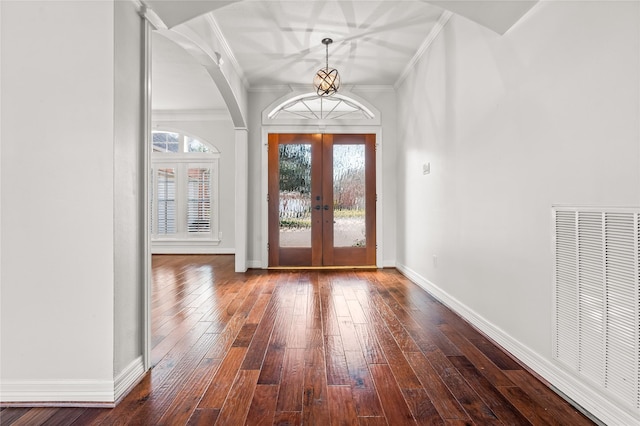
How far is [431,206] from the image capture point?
12.5 feet

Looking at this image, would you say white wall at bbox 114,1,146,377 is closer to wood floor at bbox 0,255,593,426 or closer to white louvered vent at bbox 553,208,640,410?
wood floor at bbox 0,255,593,426

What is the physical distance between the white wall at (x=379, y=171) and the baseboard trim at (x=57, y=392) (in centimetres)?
368

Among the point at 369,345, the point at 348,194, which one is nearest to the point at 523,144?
the point at 369,345

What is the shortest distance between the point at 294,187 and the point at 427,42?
269cm

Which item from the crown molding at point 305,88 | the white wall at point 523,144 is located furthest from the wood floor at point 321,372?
the crown molding at point 305,88

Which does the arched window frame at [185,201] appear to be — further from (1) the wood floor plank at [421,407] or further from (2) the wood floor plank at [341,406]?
(1) the wood floor plank at [421,407]

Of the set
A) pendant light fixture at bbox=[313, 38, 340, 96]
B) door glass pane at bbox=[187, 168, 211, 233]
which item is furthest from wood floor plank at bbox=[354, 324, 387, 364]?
door glass pane at bbox=[187, 168, 211, 233]

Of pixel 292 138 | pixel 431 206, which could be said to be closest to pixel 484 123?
pixel 431 206

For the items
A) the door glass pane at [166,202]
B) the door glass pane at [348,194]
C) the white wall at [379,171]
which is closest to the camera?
the white wall at [379,171]

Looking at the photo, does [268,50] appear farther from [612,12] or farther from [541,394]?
[541,394]

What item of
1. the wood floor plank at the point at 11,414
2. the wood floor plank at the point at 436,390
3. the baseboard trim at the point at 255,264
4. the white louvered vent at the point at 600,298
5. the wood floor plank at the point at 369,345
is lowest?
the wood floor plank at the point at 11,414

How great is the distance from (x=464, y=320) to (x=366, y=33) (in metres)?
2.94

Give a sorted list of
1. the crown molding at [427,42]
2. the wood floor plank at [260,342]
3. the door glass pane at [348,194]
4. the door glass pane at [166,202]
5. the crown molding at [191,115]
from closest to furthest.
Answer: the wood floor plank at [260,342] < the crown molding at [427,42] < the door glass pane at [348,194] < the crown molding at [191,115] < the door glass pane at [166,202]

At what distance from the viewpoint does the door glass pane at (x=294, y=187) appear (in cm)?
543
